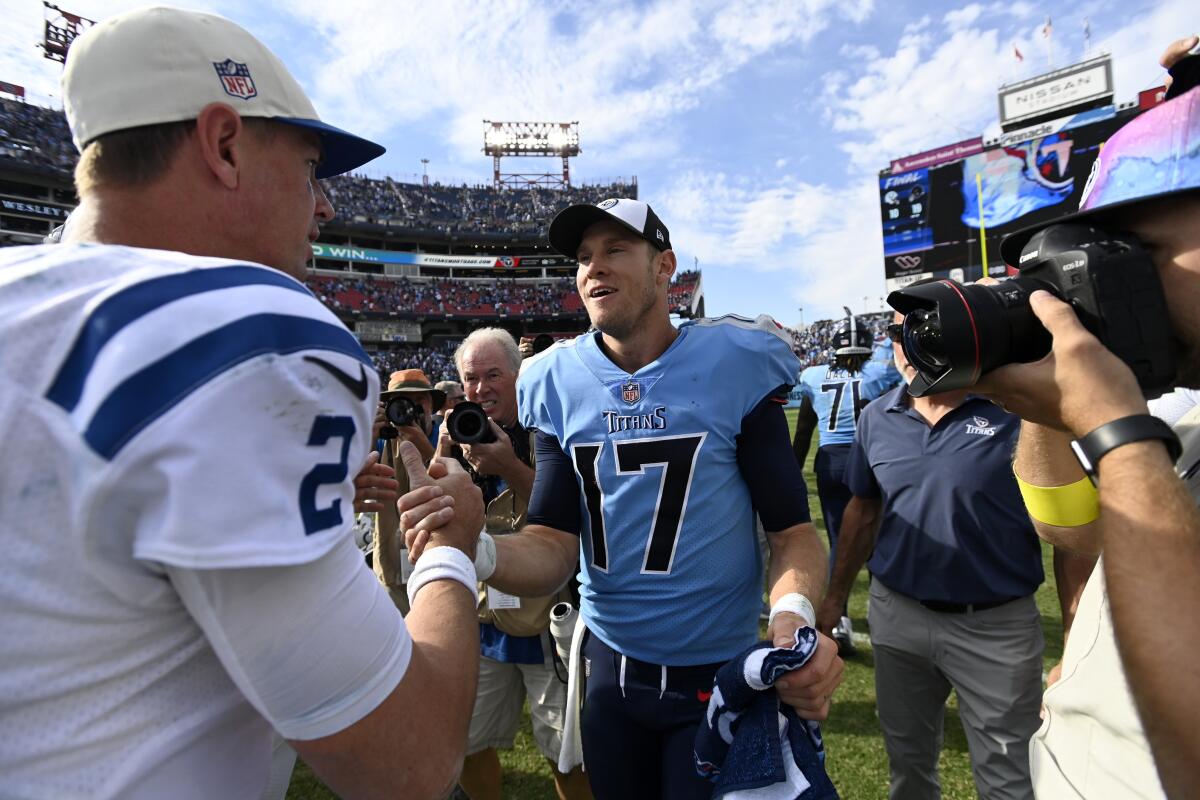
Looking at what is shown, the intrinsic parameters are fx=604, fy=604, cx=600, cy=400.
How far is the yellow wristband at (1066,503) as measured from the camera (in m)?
1.43

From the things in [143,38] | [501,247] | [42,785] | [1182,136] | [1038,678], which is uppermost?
[501,247]

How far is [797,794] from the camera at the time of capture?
1.19 m

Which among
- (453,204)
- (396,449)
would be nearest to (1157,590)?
(396,449)

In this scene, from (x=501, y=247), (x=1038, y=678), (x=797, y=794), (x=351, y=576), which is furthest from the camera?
(x=501, y=247)

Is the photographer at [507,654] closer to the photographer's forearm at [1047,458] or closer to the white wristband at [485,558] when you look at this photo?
the white wristband at [485,558]

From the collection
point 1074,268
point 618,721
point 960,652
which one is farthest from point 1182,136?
point 960,652

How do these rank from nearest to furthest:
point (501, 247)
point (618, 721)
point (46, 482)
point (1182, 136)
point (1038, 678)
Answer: point (46, 482) < point (1182, 136) < point (618, 721) < point (1038, 678) < point (501, 247)

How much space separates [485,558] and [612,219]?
1.23 m

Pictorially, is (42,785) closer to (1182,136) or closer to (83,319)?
(83,319)

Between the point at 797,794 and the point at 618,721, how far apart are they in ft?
2.93

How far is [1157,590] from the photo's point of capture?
2.81 feet

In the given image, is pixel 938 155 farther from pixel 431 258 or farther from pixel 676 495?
pixel 431 258

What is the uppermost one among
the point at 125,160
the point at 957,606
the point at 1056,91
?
the point at 1056,91

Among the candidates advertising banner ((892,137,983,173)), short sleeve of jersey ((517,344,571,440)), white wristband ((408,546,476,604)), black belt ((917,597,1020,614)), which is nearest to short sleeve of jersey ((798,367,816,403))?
black belt ((917,597,1020,614))
